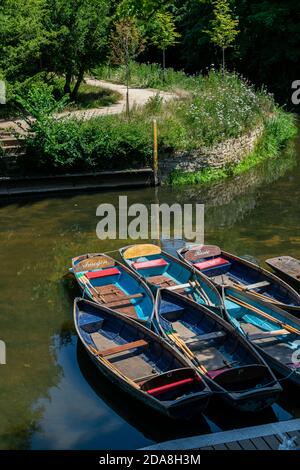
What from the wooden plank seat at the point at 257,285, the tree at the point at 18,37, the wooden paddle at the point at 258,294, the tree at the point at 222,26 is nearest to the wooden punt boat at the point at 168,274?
the wooden paddle at the point at 258,294

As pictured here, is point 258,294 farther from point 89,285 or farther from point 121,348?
point 89,285

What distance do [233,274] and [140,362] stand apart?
14.0 feet

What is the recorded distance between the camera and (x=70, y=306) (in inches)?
515

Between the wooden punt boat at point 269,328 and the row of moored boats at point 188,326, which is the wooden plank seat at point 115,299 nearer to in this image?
the row of moored boats at point 188,326

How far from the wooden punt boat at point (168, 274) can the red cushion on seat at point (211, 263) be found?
426mm

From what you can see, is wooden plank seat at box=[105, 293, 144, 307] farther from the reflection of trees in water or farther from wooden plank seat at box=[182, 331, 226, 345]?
the reflection of trees in water

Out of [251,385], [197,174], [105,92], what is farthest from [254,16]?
[251,385]

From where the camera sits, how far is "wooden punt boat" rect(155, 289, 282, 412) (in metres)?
9.02

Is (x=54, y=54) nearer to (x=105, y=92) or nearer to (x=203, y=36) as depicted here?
(x=105, y=92)

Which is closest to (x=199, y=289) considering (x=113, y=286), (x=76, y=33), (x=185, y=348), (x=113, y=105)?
(x=113, y=286)

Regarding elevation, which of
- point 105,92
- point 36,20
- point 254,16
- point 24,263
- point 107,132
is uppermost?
point 254,16

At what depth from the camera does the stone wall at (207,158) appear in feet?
71.2

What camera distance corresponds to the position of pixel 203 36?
41.5m

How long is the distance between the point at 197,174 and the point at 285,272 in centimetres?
938
